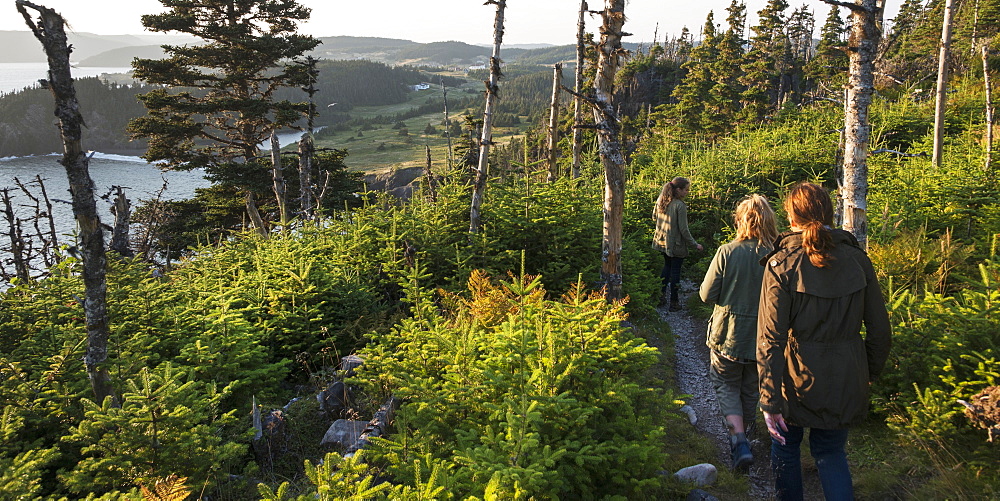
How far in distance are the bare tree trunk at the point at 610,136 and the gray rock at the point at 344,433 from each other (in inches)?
158

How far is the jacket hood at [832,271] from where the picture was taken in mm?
3064

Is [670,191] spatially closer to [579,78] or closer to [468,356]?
[468,356]

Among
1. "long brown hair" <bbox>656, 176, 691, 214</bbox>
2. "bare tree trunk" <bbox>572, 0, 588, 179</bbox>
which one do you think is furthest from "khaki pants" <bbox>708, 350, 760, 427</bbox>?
"bare tree trunk" <bbox>572, 0, 588, 179</bbox>

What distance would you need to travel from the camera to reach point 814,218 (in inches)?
124

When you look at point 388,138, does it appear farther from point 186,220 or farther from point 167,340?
point 167,340

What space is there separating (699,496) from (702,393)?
2.70 meters

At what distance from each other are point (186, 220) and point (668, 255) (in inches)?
932

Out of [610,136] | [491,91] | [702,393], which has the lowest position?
[702,393]

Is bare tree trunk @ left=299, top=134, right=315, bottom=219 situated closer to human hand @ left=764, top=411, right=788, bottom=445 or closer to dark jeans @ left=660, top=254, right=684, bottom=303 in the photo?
dark jeans @ left=660, top=254, right=684, bottom=303

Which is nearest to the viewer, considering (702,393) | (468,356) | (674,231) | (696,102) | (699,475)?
(468,356)

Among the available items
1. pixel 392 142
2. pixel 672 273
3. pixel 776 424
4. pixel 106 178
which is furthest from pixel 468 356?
pixel 392 142

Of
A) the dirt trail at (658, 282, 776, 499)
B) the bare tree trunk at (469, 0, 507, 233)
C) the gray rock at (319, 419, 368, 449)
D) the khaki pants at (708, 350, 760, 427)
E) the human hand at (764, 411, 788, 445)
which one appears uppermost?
the bare tree trunk at (469, 0, 507, 233)

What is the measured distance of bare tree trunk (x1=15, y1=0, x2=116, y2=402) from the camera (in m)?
3.64

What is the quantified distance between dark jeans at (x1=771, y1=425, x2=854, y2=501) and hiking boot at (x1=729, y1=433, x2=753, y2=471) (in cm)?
68
